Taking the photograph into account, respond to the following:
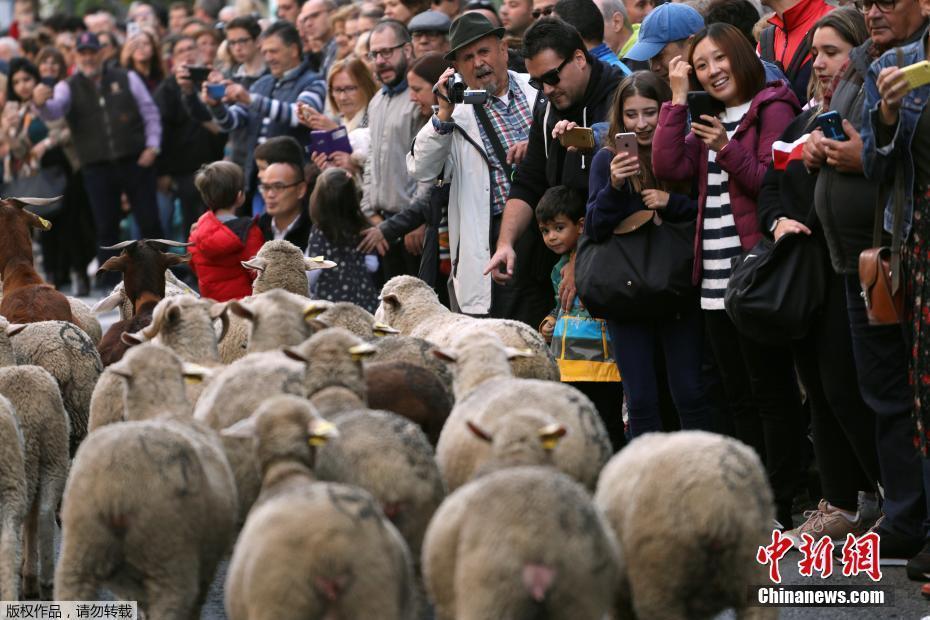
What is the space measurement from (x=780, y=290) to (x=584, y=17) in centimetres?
297

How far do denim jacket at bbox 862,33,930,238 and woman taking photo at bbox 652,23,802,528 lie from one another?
0.82m

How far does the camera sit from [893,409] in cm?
652

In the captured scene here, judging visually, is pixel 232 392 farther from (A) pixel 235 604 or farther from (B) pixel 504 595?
(B) pixel 504 595

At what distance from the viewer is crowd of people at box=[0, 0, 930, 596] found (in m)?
6.52

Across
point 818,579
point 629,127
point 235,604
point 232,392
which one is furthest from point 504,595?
point 629,127

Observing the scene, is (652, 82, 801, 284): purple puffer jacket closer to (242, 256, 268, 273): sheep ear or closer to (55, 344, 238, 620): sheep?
(242, 256, 268, 273): sheep ear

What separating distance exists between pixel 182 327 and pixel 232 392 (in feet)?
3.50

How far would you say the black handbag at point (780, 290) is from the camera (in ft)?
22.2

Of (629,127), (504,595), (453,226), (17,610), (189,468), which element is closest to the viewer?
(504,595)

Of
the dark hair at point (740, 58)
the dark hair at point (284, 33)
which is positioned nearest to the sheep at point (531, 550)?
the dark hair at point (740, 58)

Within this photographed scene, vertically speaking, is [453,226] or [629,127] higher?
[629,127]

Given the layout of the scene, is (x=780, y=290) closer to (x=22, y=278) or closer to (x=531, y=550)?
(x=531, y=550)

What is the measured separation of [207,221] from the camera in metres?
9.70

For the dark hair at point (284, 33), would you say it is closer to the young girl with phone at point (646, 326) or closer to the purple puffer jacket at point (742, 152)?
the young girl with phone at point (646, 326)
